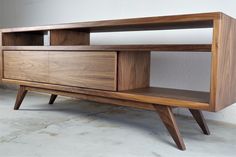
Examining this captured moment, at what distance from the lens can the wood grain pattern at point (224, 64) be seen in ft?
2.93

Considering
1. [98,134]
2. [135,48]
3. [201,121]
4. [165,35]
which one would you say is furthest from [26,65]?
[201,121]

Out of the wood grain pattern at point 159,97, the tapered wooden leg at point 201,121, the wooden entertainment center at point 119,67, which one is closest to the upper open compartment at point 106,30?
the wooden entertainment center at point 119,67

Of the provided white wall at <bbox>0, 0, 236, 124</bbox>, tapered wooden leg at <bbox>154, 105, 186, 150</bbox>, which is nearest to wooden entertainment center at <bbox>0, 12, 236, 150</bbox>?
tapered wooden leg at <bbox>154, 105, 186, 150</bbox>

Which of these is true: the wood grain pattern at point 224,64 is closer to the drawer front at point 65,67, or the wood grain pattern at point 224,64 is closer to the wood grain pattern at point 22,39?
the drawer front at point 65,67

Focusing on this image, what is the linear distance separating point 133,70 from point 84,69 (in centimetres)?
22

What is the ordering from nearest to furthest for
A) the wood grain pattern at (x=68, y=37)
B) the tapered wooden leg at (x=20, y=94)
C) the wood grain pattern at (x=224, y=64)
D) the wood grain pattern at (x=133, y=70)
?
the wood grain pattern at (x=224, y=64) < the wood grain pattern at (x=133, y=70) < the wood grain pattern at (x=68, y=37) < the tapered wooden leg at (x=20, y=94)

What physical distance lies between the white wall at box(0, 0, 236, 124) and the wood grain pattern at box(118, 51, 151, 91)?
324 mm

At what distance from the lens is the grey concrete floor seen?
99 centimetres

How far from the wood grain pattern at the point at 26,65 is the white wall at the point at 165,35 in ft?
1.85

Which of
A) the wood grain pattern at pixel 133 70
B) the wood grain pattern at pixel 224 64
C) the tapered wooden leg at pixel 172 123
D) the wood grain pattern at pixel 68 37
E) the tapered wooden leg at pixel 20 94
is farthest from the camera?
the tapered wooden leg at pixel 20 94

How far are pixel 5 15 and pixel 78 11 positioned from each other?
35.7 inches

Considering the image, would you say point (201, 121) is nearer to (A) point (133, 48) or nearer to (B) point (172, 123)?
(B) point (172, 123)

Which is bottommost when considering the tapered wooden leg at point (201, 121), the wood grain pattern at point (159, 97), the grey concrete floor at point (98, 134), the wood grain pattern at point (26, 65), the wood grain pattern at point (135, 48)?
the grey concrete floor at point (98, 134)

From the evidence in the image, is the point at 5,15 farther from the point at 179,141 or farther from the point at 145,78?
the point at 179,141
